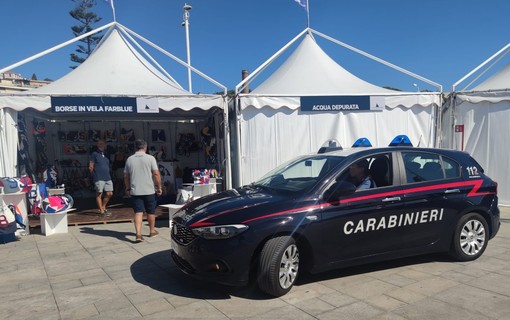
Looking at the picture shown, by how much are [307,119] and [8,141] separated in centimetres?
656

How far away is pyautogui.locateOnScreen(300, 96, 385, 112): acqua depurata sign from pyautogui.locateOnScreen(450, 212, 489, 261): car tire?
4895mm

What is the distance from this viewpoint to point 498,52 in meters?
10.8

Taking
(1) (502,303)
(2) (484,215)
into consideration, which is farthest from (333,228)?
(2) (484,215)

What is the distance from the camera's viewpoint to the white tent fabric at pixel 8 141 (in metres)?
7.98

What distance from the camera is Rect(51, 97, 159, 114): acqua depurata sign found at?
809 cm

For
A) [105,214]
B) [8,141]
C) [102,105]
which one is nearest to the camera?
[8,141]

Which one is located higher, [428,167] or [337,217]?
[428,167]

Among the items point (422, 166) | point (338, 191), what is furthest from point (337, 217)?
point (422, 166)

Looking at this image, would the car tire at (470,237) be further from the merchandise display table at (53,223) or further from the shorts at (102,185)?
the shorts at (102,185)

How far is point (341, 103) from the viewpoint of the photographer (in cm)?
Result: 972

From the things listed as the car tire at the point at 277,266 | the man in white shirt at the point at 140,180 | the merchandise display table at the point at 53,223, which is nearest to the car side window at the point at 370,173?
the car tire at the point at 277,266

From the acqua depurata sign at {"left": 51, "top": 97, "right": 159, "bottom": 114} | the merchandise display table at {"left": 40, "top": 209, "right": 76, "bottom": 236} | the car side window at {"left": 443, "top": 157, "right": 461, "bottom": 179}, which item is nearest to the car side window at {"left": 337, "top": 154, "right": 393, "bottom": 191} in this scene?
the car side window at {"left": 443, "top": 157, "right": 461, "bottom": 179}

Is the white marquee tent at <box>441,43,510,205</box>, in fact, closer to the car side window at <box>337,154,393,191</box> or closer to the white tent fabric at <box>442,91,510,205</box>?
the white tent fabric at <box>442,91,510,205</box>

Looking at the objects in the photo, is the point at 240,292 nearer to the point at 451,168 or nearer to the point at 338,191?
the point at 338,191
